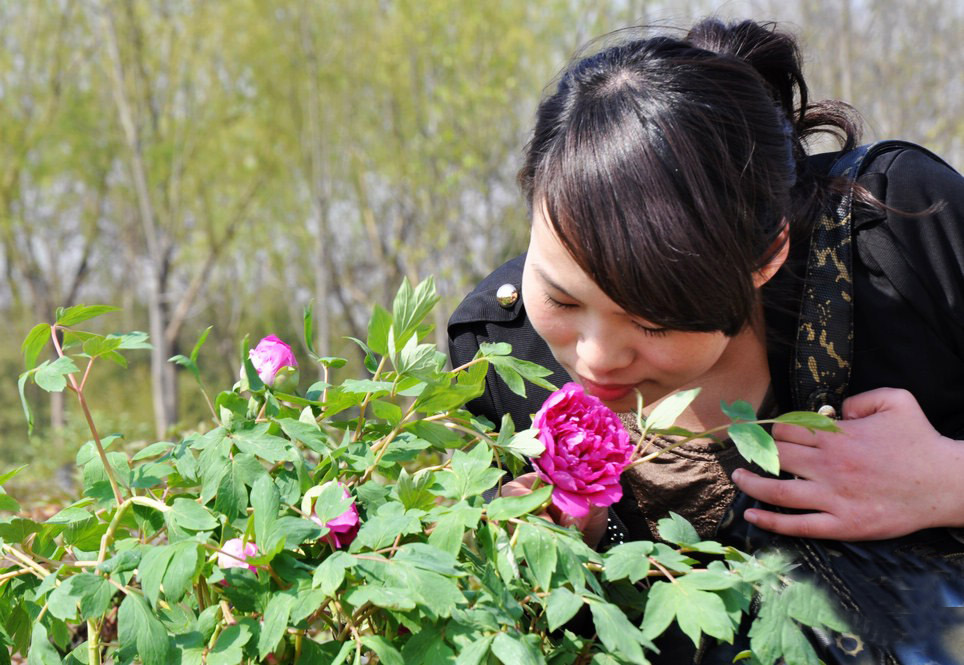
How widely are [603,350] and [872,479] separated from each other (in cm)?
52

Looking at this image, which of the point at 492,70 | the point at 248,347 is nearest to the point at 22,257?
the point at 492,70

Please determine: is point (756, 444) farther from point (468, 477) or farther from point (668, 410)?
point (468, 477)

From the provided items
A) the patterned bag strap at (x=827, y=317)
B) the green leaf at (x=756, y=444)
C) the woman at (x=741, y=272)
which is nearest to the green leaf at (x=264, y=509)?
the woman at (x=741, y=272)

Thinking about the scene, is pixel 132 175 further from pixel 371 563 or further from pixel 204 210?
pixel 371 563

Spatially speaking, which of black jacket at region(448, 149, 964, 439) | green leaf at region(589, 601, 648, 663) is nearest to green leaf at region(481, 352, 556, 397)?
green leaf at region(589, 601, 648, 663)

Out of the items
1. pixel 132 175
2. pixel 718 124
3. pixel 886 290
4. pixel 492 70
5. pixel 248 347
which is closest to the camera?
pixel 248 347

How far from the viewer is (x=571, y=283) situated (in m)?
1.32

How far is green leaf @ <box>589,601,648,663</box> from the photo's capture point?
2.78ft

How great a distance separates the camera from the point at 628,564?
0.97 meters

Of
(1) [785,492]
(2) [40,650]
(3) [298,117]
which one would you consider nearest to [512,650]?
(2) [40,650]

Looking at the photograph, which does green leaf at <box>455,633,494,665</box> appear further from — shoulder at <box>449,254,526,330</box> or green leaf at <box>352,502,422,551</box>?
shoulder at <box>449,254,526,330</box>

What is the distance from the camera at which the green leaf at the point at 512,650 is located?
0.84 meters

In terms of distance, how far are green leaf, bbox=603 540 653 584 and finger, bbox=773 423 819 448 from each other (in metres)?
0.60

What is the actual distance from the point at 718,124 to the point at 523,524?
30.0 inches
